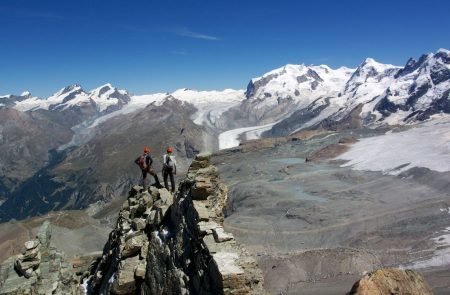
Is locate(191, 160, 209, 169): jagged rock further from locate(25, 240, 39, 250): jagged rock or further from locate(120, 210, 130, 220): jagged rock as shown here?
locate(25, 240, 39, 250): jagged rock

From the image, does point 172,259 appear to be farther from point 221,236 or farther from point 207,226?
point 221,236

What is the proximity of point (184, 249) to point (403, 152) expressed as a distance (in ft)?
335

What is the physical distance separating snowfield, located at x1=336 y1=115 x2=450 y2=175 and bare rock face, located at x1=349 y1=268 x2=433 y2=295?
70.7m

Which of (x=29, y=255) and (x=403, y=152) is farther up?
(x=29, y=255)

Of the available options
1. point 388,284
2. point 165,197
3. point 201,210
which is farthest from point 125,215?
point 388,284

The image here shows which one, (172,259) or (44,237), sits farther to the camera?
(44,237)

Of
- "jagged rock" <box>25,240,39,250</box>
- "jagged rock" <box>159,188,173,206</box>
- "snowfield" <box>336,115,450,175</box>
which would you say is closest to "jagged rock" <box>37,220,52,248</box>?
"jagged rock" <box>25,240,39,250</box>

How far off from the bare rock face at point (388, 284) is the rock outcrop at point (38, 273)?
13580mm

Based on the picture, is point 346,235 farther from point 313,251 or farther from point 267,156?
point 267,156

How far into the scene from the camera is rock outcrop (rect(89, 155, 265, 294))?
12.2 meters

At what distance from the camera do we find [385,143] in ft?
417

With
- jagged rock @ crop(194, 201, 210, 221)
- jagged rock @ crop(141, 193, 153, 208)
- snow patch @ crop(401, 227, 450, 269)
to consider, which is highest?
jagged rock @ crop(194, 201, 210, 221)

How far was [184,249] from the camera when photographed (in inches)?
605

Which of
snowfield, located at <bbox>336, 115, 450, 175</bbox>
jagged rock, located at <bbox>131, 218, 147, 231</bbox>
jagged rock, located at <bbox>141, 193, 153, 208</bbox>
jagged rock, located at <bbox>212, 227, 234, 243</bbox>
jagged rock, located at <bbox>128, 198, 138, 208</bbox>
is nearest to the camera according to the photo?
jagged rock, located at <bbox>212, 227, 234, 243</bbox>
